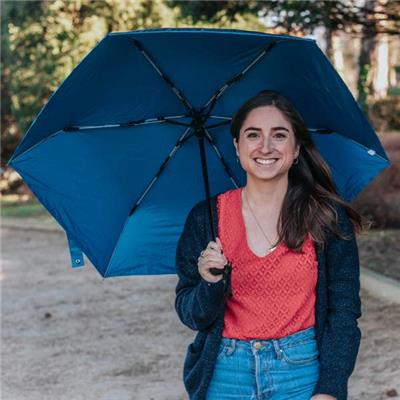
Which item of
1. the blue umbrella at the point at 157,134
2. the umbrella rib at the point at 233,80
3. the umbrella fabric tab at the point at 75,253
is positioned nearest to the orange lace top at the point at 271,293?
the blue umbrella at the point at 157,134

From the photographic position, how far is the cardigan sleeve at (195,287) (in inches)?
106

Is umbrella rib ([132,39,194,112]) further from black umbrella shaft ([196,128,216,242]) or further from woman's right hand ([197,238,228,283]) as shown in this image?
woman's right hand ([197,238,228,283])

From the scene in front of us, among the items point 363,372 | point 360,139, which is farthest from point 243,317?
point 363,372

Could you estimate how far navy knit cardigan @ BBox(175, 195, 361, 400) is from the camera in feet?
8.85


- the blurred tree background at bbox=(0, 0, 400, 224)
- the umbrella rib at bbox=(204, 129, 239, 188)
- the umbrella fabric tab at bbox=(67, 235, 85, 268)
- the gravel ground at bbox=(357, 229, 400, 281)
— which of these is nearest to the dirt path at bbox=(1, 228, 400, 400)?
the gravel ground at bbox=(357, 229, 400, 281)

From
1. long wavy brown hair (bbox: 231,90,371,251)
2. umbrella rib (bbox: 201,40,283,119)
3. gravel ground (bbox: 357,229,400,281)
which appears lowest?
gravel ground (bbox: 357,229,400,281)

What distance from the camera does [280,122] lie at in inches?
113

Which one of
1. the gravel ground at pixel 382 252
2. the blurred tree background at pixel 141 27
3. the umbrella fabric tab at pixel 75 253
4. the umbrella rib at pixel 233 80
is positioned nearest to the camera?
the umbrella rib at pixel 233 80

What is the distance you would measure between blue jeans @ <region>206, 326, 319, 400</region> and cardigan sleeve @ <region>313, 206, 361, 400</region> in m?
0.04

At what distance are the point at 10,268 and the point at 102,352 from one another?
5.29 metres

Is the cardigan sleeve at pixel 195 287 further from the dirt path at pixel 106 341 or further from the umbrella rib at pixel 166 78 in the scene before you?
the dirt path at pixel 106 341

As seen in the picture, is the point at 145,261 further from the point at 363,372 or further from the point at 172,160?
the point at 363,372

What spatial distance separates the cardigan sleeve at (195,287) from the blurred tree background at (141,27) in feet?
20.5

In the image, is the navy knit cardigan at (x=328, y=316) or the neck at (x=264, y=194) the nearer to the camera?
the navy knit cardigan at (x=328, y=316)
